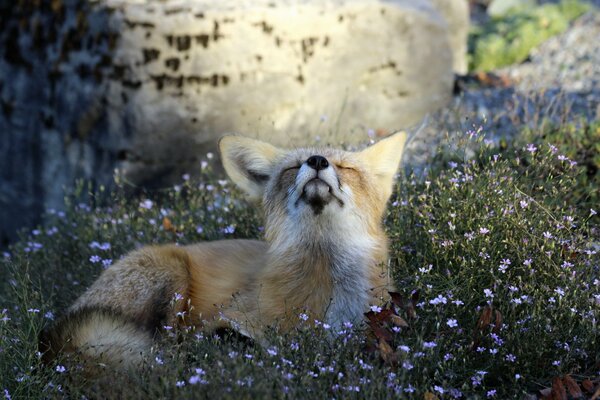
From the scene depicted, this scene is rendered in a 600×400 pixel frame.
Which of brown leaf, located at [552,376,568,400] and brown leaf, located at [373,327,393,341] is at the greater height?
brown leaf, located at [373,327,393,341]

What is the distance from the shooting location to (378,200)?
16.1 feet

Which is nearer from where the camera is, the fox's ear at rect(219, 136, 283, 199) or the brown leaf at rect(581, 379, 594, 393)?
the brown leaf at rect(581, 379, 594, 393)

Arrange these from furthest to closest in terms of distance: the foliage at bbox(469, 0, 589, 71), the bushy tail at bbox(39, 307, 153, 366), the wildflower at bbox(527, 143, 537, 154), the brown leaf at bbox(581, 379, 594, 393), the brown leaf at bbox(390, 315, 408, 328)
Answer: the foliage at bbox(469, 0, 589, 71) < the wildflower at bbox(527, 143, 537, 154) < the bushy tail at bbox(39, 307, 153, 366) < the brown leaf at bbox(390, 315, 408, 328) < the brown leaf at bbox(581, 379, 594, 393)

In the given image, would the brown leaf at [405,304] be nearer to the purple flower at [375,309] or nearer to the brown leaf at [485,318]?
the purple flower at [375,309]

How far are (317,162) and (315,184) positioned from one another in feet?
0.41

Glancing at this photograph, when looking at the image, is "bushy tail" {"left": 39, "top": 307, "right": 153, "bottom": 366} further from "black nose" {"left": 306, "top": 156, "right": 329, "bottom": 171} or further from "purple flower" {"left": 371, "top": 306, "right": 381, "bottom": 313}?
"black nose" {"left": 306, "top": 156, "right": 329, "bottom": 171}

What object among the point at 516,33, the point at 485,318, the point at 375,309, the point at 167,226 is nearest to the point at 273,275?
the point at 375,309

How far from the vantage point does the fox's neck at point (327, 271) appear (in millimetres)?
4406

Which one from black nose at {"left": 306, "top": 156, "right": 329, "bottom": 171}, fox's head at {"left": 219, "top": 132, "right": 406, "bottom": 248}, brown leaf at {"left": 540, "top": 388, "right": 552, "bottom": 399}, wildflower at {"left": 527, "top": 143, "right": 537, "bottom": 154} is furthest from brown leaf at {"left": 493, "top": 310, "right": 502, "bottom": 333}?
wildflower at {"left": 527, "top": 143, "right": 537, "bottom": 154}

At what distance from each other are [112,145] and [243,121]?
1333 millimetres

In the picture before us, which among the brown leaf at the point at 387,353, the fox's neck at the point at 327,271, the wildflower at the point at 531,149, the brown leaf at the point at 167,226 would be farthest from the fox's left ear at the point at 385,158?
the brown leaf at the point at 167,226

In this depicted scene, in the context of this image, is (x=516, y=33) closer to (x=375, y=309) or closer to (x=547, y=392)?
(x=375, y=309)

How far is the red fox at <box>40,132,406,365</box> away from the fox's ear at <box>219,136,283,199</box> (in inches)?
0.7

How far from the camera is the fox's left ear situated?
5047 mm
